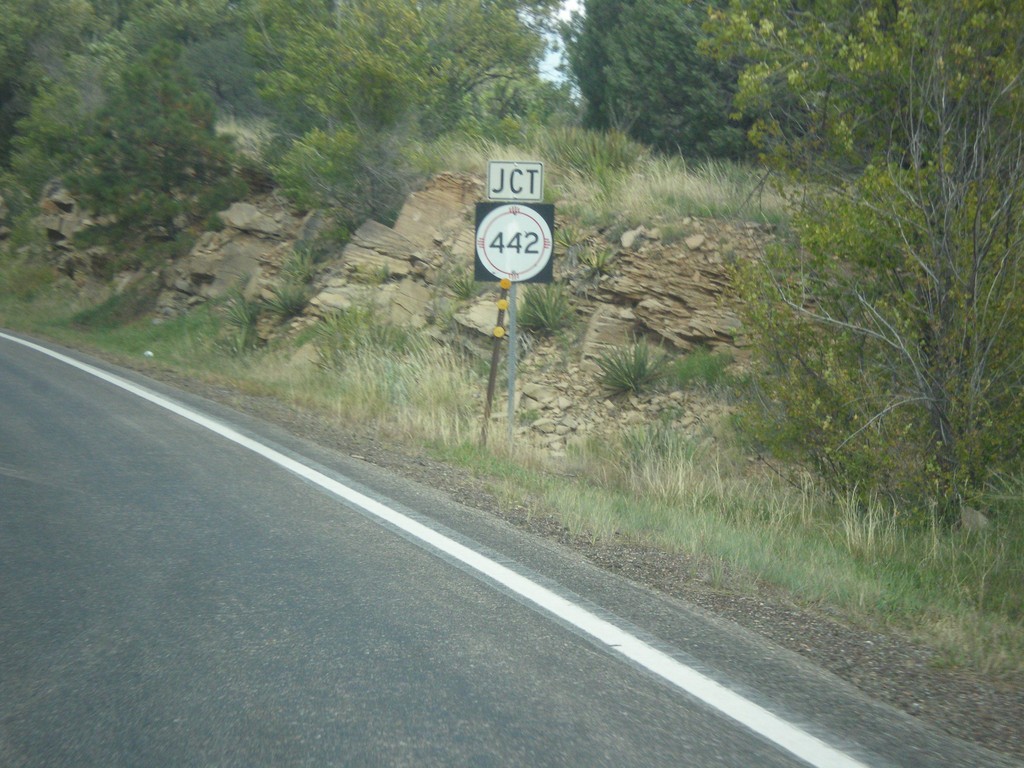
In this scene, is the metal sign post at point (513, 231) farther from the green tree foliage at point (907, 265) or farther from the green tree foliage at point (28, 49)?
the green tree foliage at point (28, 49)

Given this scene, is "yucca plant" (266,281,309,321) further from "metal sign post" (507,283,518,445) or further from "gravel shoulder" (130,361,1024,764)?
"gravel shoulder" (130,361,1024,764)

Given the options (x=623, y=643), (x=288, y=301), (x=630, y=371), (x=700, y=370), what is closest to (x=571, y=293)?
(x=630, y=371)

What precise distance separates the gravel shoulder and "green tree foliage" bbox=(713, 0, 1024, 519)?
305cm

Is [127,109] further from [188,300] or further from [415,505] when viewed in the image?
[415,505]

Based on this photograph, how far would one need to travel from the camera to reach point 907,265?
938cm

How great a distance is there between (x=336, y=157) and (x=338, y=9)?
567cm

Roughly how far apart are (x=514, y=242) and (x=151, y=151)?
17.1 meters

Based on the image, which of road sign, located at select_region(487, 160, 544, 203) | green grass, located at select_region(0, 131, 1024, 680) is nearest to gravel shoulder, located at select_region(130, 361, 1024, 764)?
green grass, located at select_region(0, 131, 1024, 680)

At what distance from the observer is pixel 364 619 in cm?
549

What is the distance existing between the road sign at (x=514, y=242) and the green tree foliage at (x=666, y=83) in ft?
33.8

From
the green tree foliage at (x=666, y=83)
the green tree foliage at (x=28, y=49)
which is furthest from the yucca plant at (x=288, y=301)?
the green tree foliage at (x=28, y=49)

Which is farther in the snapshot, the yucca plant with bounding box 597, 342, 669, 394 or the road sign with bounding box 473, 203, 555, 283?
the yucca plant with bounding box 597, 342, 669, 394

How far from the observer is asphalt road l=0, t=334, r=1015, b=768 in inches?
161

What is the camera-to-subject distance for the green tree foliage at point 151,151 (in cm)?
2562
